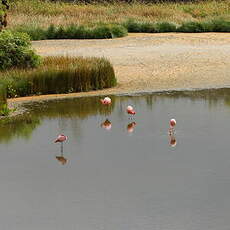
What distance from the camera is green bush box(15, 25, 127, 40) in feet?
85.9

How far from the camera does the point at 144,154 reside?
10.8 m

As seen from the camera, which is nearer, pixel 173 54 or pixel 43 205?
pixel 43 205

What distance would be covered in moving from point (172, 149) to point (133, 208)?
2.65m

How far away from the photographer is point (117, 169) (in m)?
10.0

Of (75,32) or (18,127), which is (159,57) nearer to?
(75,32)

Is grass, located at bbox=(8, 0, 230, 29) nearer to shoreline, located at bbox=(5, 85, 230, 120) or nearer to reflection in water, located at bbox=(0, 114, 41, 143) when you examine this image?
shoreline, located at bbox=(5, 85, 230, 120)

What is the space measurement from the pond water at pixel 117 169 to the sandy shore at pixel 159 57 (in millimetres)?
2753

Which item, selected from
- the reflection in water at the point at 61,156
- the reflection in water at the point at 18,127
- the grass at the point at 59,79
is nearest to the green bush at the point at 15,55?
the grass at the point at 59,79

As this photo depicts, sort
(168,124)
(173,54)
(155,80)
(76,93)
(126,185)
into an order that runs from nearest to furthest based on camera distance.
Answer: (126,185) → (168,124) → (76,93) → (155,80) → (173,54)

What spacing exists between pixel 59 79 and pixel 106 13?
18.2m

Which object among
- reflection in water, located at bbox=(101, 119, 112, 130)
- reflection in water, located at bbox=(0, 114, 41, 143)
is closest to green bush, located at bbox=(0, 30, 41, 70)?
reflection in water, located at bbox=(0, 114, 41, 143)

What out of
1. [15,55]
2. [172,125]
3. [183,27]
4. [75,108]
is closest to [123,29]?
[183,27]

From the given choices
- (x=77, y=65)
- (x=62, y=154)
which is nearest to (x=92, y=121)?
(x=62, y=154)

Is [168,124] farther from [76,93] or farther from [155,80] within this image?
[155,80]
